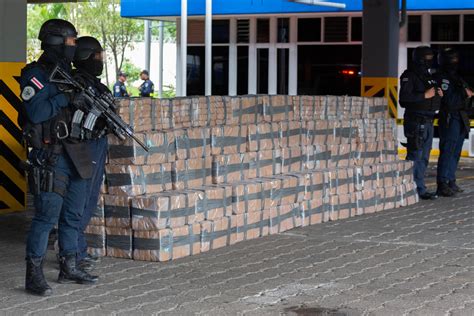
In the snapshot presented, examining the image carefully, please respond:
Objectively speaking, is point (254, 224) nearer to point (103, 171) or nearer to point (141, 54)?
point (103, 171)

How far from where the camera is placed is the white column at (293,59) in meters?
28.8

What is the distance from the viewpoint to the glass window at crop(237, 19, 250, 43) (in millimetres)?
29375

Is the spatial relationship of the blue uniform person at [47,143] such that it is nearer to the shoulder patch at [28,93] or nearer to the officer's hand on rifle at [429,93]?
the shoulder patch at [28,93]

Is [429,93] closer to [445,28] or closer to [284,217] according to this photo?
[284,217]

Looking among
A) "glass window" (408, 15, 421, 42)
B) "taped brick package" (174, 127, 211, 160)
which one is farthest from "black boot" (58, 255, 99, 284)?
"glass window" (408, 15, 421, 42)

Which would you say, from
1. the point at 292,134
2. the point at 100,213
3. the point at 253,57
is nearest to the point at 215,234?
the point at 100,213

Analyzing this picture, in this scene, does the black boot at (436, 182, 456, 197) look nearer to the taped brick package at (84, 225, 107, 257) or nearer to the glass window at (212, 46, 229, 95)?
the taped brick package at (84, 225, 107, 257)

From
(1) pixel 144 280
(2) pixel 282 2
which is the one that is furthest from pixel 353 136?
(2) pixel 282 2

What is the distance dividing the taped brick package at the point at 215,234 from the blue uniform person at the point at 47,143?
2151 millimetres

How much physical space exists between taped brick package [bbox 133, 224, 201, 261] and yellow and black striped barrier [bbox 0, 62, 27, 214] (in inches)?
151

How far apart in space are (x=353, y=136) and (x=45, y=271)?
5.55 metres

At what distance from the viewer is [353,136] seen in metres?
13.3

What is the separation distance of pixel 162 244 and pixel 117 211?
0.54m

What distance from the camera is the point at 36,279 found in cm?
786
